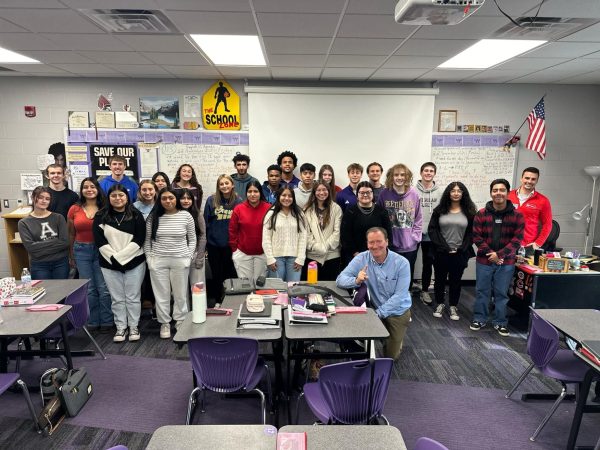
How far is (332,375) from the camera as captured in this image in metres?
1.87

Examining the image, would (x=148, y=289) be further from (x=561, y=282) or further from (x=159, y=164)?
(x=561, y=282)

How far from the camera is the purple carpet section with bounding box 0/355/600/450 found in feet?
8.23

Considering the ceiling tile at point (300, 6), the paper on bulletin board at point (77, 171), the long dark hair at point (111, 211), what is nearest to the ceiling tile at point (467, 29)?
the ceiling tile at point (300, 6)

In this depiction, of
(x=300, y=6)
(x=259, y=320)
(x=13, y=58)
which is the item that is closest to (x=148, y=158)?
(x=13, y=58)

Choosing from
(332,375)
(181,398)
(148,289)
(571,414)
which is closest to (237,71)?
(148,289)

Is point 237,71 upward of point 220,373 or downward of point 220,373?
upward

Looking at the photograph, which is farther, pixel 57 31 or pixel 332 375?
pixel 57 31

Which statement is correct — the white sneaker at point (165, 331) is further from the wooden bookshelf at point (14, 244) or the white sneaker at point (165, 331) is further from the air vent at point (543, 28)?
the air vent at point (543, 28)

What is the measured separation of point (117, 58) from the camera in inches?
162

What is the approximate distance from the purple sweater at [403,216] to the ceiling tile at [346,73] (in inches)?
60.9

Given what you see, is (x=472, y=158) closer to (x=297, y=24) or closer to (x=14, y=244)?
(x=297, y=24)

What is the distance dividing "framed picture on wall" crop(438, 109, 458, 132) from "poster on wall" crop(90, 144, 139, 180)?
4300mm

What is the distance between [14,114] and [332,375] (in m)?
5.74

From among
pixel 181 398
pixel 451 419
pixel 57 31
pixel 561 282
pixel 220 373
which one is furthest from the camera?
pixel 561 282
